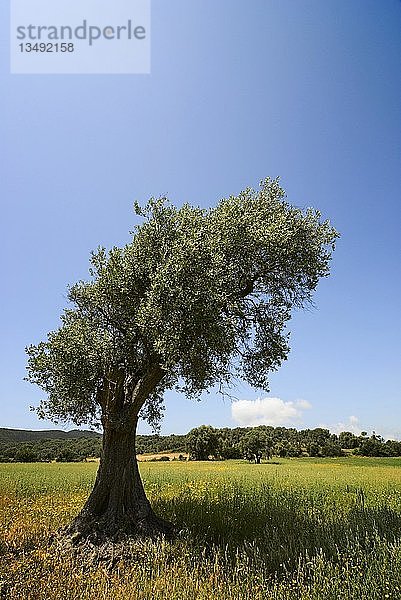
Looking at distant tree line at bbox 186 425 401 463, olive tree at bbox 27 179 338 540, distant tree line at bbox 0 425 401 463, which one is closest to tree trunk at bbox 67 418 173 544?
olive tree at bbox 27 179 338 540

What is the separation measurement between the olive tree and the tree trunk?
32 mm

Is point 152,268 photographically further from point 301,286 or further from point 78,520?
point 78,520

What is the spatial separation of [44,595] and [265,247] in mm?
10710

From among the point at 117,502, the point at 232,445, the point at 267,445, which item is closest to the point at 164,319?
the point at 117,502

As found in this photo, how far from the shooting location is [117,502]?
13.9 metres

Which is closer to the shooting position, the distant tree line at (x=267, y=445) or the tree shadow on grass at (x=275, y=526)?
the tree shadow on grass at (x=275, y=526)

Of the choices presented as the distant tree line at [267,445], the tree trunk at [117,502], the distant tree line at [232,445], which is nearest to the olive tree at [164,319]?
the tree trunk at [117,502]

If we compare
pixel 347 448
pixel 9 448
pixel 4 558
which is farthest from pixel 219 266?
pixel 347 448

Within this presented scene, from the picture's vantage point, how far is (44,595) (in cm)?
848

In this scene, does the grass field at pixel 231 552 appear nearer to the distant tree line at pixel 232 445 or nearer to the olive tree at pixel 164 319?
the olive tree at pixel 164 319

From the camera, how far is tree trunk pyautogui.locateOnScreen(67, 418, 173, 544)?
13.4 m

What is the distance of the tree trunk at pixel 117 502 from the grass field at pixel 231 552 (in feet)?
3.24

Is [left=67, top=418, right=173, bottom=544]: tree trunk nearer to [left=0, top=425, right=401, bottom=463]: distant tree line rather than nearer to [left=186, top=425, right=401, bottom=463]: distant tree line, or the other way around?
[left=0, top=425, right=401, bottom=463]: distant tree line

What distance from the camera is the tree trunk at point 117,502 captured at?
43.8 feet
